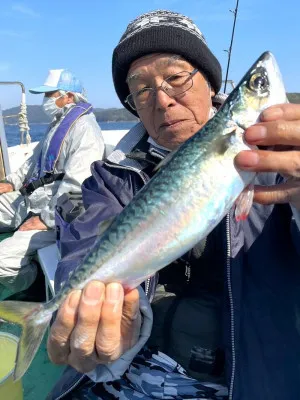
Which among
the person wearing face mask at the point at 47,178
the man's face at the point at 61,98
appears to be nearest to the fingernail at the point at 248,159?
the person wearing face mask at the point at 47,178

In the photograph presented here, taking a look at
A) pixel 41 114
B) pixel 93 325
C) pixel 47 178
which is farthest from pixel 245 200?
pixel 41 114

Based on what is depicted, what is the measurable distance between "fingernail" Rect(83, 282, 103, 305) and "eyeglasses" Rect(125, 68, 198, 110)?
1.42 meters

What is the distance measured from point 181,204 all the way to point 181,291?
1.19 metres

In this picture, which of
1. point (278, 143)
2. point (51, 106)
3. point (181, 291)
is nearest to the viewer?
point (278, 143)

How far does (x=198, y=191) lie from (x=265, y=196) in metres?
0.32

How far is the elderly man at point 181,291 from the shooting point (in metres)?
2.06

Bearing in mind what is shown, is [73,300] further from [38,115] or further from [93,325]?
[38,115]

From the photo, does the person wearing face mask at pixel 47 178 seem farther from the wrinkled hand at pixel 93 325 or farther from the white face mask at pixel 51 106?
the wrinkled hand at pixel 93 325

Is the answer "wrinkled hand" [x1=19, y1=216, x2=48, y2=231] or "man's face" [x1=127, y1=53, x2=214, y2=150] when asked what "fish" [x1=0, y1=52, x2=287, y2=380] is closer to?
"man's face" [x1=127, y1=53, x2=214, y2=150]

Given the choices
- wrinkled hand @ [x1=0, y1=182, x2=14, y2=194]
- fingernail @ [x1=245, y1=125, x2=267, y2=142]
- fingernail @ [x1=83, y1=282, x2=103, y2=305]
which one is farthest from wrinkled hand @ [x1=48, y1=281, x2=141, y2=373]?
wrinkled hand @ [x1=0, y1=182, x2=14, y2=194]

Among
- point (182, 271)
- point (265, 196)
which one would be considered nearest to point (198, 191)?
point (265, 196)

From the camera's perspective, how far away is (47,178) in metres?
6.19

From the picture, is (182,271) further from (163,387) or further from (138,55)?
(138,55)

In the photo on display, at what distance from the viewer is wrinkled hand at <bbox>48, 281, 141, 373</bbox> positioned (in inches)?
74.2
